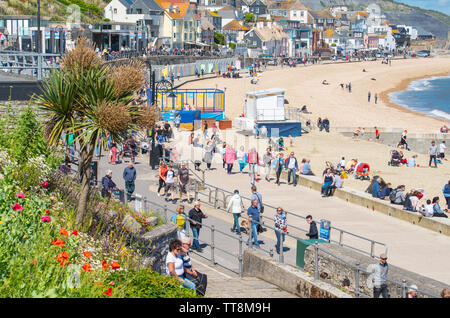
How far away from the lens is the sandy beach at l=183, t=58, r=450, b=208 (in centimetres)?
2739

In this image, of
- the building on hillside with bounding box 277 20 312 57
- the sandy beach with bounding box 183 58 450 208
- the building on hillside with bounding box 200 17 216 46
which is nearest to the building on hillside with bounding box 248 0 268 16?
the building on hillside with bounding box 277 20 312 57

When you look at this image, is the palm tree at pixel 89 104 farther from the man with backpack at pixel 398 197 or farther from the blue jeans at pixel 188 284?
the man with backpack at pixel 398 197

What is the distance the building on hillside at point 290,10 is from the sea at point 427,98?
70.5 metres

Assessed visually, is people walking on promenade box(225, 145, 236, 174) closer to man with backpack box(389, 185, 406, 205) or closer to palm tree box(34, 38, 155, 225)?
man with backpack box(389, 185, 406, 205)

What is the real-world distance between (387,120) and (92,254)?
43570 millimetres

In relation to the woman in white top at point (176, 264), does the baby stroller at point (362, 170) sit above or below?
below

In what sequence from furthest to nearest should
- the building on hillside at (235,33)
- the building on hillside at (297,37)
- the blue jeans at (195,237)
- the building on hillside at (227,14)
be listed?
the building on hillside at (297,37), the building on hillside at (227,14), the building on hillside at (235,33), the blue jeans at (195,237)

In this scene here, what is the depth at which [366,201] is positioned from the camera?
19109 millimetres

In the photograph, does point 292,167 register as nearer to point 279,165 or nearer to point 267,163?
point 279,165

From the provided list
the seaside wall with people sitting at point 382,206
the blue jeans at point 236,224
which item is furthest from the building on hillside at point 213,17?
the blue jeans at point 236,224

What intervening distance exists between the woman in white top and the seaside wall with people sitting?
10.5 metres

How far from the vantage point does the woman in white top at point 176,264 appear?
7820 mm
